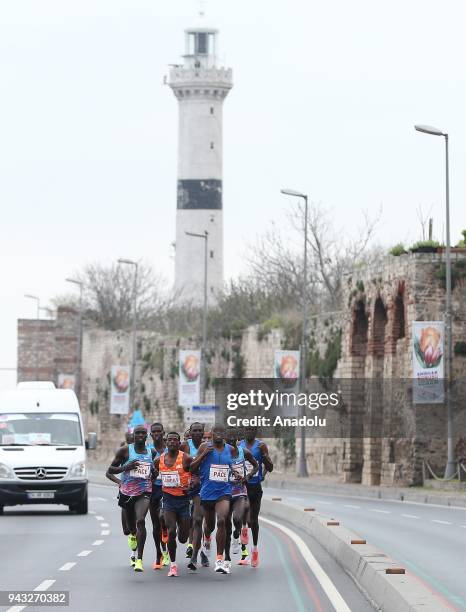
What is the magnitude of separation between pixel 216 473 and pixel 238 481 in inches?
31.3

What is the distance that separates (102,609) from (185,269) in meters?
93.2

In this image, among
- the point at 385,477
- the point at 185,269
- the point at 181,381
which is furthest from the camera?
the point at 185,269

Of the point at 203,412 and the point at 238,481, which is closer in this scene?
the point at 238,481

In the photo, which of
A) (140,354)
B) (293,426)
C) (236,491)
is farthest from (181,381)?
(236,491)

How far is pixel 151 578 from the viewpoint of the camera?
19516 mm

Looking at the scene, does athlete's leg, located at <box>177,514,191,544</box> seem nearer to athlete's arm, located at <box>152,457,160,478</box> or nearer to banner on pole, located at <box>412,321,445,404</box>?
athlete's arm, located at <box>152,457,160,478</box>

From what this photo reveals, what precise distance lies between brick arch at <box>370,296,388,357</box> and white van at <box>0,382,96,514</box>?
23.8 meters

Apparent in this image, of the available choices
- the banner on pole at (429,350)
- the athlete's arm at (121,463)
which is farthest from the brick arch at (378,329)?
the athlete's arm at (121,463)

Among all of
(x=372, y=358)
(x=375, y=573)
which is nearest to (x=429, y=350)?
(x=372, y=358)

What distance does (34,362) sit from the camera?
12625 centimetres

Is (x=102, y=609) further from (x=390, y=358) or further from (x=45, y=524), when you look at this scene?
(x=390, y=358)

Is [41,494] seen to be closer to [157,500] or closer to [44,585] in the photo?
[157,500]

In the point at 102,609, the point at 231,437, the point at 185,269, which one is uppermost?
the point at 185,269

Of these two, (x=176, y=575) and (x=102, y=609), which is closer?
(x=102, y=609)
